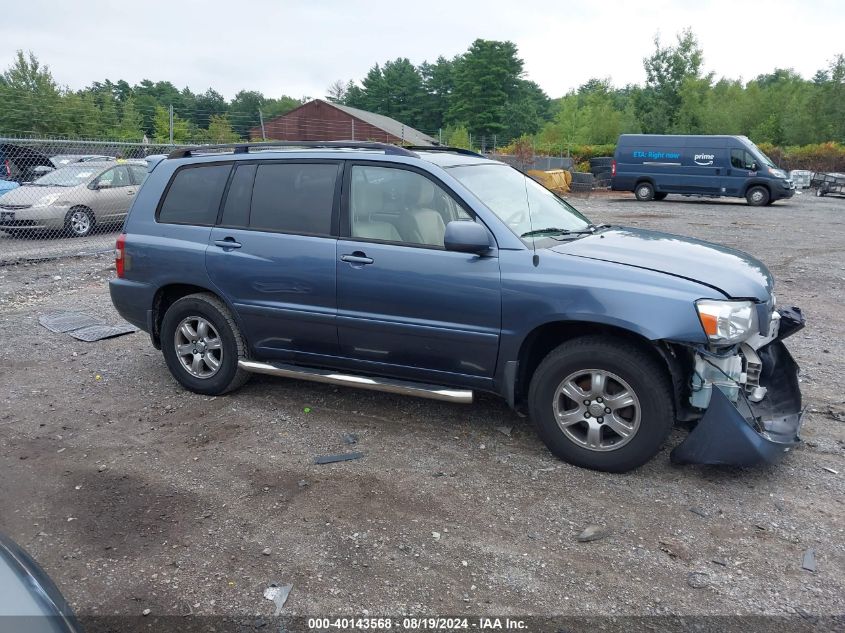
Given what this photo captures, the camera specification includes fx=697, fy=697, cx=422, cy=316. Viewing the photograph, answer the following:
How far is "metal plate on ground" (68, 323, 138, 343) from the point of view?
7016 millimetres

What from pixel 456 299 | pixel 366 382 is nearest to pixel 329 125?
pixel 366 382

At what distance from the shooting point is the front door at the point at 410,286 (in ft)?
13.8

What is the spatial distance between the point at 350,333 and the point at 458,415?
1.00m

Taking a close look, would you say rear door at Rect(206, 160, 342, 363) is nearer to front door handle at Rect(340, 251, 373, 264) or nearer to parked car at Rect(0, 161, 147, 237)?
front door handle at Rect(340, 251, 373, 264)

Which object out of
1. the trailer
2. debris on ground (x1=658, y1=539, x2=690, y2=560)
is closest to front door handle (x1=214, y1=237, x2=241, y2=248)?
debris on ground (x1=658, y1=539, x2=690, y2=560)

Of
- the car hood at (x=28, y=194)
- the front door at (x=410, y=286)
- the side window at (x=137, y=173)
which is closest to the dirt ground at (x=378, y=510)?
the front door at (x=410, y=286)

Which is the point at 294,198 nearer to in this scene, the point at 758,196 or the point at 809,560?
the point at 809,560

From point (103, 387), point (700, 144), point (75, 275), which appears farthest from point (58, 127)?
point (103, 387)

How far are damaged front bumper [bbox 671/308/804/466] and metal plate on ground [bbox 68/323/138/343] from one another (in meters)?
5.60

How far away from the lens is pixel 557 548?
337 centimetres

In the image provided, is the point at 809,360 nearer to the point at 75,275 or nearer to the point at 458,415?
the point at 458,415

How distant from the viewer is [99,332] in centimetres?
722

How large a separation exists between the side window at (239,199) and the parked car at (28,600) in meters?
3.13

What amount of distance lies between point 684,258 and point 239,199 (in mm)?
3116
